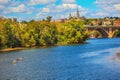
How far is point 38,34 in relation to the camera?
157000 millimetres

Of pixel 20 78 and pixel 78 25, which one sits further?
pixel 78 25

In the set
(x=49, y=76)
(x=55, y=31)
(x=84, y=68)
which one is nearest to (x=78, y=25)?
(x=55, y=31)

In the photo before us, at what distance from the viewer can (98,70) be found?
67812 millimetres

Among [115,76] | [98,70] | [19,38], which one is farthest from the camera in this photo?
[19,38]

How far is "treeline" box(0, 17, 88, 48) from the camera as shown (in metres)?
144

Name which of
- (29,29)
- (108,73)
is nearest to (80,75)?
(108,73)

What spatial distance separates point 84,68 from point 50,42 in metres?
89.7

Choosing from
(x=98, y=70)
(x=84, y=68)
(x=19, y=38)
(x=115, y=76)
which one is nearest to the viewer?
(x=115, y=76)

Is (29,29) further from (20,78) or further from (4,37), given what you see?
(20,78)

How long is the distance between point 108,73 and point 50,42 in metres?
100.0

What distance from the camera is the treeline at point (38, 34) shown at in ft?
472

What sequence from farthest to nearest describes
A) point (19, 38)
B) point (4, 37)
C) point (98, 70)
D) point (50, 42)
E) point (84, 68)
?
point (50, 42) < point (19, 38) < point (4, 37) < point (84, 68) < point (98, 70)

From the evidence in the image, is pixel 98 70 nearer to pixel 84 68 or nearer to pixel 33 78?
pixel 84 68

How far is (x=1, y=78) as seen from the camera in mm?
62375
